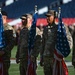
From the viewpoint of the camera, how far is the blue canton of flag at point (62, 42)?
354 inches

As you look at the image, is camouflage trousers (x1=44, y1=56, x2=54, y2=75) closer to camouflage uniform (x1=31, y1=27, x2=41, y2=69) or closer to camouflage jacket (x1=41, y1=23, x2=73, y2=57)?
camouflage jacket (x1=41, y1=23, x2=73, y2=57)

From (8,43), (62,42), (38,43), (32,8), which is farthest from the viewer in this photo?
(32,8)

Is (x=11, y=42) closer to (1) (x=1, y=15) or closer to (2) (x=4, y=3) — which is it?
(1) (x=1, y=15)

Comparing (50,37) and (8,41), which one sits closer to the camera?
(50,37)

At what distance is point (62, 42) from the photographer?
9117mm

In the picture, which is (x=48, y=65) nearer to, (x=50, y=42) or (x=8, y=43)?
(x=50, y=42)

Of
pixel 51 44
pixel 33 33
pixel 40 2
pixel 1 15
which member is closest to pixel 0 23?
pixel 1 15

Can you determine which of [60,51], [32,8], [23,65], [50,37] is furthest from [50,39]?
[32,8]

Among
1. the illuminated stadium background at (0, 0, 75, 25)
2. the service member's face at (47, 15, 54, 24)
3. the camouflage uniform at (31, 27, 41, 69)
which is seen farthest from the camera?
the illuminated stadium background at (0, 0, 75, 25)

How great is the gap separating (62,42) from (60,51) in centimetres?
20

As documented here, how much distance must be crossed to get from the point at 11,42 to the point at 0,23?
65cm

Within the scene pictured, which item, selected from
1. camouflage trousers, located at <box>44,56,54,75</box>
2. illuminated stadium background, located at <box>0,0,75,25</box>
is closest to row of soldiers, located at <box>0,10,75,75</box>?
camouflage trousers, located at <box>44,56,54,75</box>

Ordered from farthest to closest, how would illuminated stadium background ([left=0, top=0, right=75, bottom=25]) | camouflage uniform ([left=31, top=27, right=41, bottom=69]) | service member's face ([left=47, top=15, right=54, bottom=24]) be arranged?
illuminated stadium background ([left=0, top=0, right=75, bottom=25]), camouflage uniform ([left=31, top=27, right=41, bottom=69]), service member's face ([left=47, top=15, right=54, bottom=24])

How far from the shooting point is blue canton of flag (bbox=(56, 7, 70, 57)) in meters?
8.98
